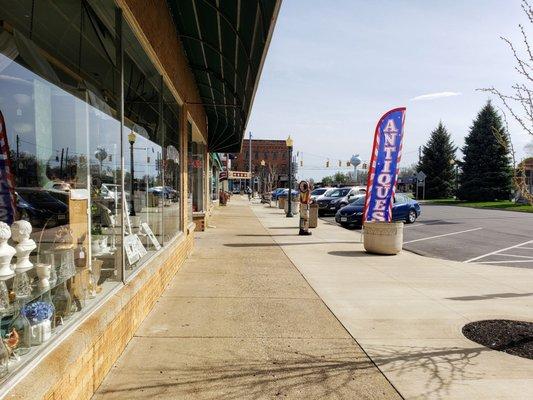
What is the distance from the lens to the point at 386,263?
401 inches

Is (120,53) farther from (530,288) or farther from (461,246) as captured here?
(461,246)

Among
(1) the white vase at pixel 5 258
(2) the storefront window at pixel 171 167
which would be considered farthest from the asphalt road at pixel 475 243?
(1) the white vase at pixel 5 258

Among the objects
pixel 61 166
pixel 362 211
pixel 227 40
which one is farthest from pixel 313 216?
pixel 61 166

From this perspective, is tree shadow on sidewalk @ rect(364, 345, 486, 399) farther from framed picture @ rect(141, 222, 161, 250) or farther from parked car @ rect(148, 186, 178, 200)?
parked car @ rect(148, 186, 178, 200)

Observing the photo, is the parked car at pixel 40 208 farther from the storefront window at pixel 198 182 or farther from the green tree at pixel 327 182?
the green tree at pixel 327 182

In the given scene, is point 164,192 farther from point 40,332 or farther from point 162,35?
point 40,332

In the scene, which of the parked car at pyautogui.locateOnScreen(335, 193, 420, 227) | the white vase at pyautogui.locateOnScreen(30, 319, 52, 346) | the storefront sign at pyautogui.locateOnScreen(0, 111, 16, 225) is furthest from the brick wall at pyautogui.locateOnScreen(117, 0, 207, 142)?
the parked car at pyautogui.locateOnScreen(335, 193, 420, 227)

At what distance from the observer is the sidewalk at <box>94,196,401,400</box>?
3.82 meters

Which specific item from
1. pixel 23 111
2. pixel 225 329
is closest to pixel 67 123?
pixel 23 111

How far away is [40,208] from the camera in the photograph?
383 cm

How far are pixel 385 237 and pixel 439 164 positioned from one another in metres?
51.6

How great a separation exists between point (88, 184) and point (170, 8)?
3932mm

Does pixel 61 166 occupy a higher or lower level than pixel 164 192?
higher

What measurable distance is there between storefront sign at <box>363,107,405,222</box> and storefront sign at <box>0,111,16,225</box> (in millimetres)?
10077
